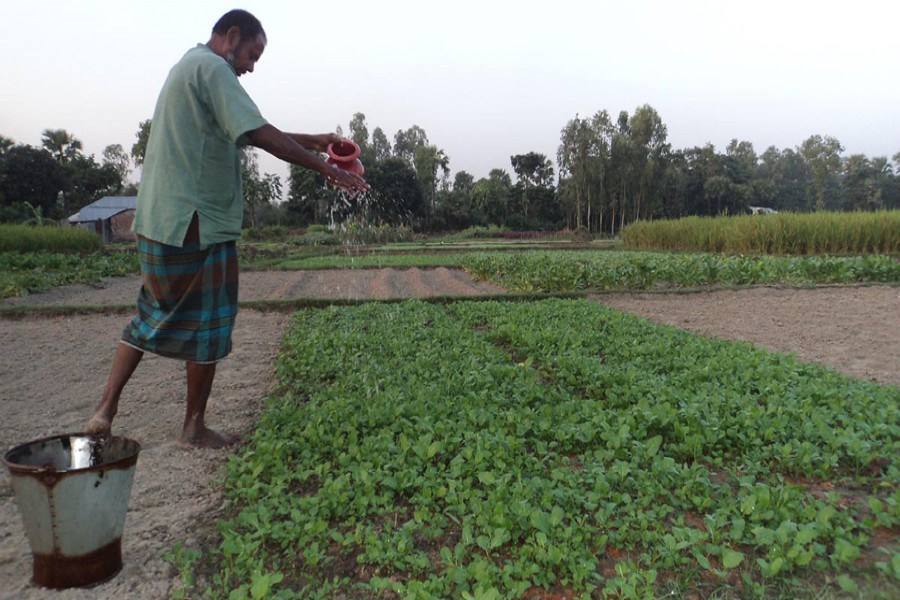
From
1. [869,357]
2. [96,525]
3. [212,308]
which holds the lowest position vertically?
[869,357]

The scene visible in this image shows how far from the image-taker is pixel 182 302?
259 centimetres

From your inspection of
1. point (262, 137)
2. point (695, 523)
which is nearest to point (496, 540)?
point (695, 523)

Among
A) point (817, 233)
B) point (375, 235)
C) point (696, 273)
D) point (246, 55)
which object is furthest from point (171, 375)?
point (375, 235)

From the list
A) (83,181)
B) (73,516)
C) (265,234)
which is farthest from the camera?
(83,181)

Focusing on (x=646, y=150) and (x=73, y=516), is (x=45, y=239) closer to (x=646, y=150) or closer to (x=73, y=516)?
(x=73, y=516)

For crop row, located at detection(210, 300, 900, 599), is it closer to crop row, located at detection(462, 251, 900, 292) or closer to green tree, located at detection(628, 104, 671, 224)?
crop row, located at detection(462, 251, 900, 292)

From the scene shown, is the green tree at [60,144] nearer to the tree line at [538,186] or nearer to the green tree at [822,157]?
the tree line at [538,186]

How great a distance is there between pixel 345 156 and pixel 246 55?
672 millimetres

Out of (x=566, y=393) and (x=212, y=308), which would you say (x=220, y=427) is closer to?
(x=212, y=308)

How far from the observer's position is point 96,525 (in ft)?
5.64

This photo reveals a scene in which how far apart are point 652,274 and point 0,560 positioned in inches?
402

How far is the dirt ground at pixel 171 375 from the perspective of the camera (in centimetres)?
202

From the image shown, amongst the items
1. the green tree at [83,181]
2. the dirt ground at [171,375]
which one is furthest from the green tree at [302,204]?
the dirt ground at [171,375]

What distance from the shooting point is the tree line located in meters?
37.5
